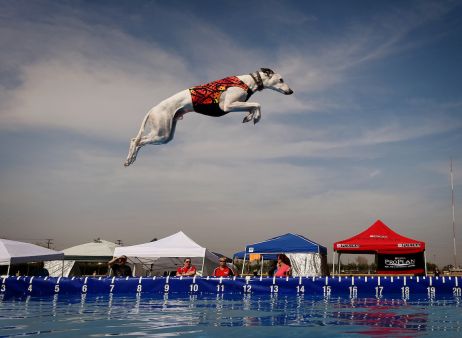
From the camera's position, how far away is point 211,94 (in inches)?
336

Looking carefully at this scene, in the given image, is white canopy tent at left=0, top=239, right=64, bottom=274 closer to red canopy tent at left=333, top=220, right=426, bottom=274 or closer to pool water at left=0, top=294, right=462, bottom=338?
pool water at left=0, top=294, right=462, bottom=338

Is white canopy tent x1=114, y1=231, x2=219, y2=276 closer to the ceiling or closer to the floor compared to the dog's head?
closer to the floor

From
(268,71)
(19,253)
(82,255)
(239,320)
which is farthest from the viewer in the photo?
(82,255)

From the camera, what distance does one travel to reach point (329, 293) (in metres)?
11.2

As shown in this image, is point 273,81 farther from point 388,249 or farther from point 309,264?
point 309,264

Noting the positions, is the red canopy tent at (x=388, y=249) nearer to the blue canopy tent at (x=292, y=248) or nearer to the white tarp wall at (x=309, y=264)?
the blue canopy tent at (x=292, y=248)

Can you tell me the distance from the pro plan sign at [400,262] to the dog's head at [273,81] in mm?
12213

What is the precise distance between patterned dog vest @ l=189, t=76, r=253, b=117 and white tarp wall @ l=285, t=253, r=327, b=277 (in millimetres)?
13094

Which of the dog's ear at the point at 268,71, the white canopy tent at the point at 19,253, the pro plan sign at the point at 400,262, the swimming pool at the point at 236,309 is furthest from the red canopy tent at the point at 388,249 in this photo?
the white canopy tent at the point at 19,253

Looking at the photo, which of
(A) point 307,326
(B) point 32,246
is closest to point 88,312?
(A) point 307,326

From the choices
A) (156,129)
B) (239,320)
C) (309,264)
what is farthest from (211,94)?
(309,264)

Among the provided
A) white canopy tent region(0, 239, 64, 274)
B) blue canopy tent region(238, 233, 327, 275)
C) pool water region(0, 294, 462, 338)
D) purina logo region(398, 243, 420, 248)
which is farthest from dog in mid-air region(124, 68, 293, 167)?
purina logo region(398, 243, 420, 248)

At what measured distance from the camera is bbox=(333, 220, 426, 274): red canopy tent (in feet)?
59.0

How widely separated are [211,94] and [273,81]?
144cm
